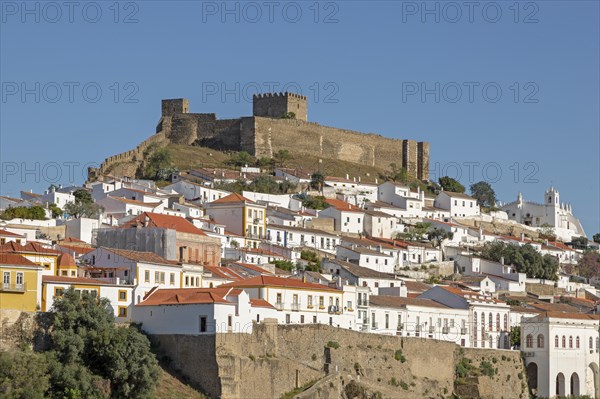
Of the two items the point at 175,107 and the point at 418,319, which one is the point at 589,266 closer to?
the point at 418,319

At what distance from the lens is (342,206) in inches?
3602

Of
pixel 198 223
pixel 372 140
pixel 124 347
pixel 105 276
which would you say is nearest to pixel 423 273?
pixel 198 223

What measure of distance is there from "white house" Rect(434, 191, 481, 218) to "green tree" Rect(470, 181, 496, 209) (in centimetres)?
957

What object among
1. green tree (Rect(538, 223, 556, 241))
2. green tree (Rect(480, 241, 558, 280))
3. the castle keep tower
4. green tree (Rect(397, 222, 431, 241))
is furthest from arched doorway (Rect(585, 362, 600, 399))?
the castle keep tower

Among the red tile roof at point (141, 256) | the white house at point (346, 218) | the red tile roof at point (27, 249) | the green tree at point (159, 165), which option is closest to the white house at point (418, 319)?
the red tile roof at point (141, 256)

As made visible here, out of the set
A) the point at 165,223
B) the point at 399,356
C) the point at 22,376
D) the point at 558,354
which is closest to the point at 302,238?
the point at 165,223

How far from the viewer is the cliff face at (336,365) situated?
49.2 m

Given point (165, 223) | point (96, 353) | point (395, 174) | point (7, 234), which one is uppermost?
point (395, 174)

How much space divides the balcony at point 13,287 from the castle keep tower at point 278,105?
75.0 metres

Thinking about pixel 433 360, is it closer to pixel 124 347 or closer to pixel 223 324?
pixel 223 324

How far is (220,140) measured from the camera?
117 m

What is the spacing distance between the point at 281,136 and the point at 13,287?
69.9 m

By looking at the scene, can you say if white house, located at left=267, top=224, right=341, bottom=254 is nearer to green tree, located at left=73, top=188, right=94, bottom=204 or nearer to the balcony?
green tree, located at left=73, top=188, right=94, bottom=204

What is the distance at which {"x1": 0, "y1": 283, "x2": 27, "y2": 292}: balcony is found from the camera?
4725 cm
